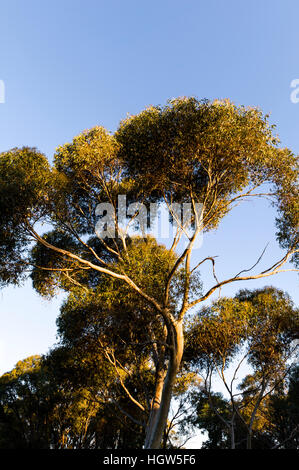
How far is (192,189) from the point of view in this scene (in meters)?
17.2

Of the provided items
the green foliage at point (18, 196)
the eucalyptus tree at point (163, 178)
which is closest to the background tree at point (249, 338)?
the eucalyptus tree at point (163, 178)

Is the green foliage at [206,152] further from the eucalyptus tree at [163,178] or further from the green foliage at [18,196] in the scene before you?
the green foliage at [18,196]

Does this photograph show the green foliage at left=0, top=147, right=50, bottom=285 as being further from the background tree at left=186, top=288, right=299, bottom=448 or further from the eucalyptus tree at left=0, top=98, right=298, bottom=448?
the background tree at left=186, top=288, right=299, bottom=448

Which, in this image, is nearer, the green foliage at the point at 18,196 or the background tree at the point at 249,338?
the green foliage at the point at 18,196

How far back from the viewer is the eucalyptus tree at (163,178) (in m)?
14.7

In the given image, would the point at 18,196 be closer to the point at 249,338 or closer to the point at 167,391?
the point at 167,391

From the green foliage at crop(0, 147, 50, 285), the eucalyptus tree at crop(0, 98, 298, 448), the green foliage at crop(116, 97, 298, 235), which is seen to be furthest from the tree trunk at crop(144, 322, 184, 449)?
the green foliage at crop(0, 147, 50, 285)

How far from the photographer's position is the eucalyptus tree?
1466 centimetres

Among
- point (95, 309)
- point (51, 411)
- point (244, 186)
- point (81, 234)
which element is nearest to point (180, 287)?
point (95, 309)

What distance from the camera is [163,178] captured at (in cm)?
1639

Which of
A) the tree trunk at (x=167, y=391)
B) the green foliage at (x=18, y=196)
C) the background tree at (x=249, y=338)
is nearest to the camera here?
the tree trunk at (x=167, y=391)

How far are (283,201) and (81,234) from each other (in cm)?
1163

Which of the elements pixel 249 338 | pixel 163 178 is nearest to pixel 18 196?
pixel 163 178

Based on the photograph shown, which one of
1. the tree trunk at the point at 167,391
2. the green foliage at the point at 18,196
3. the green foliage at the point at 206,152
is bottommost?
the tree trunk at the point at 167,391
